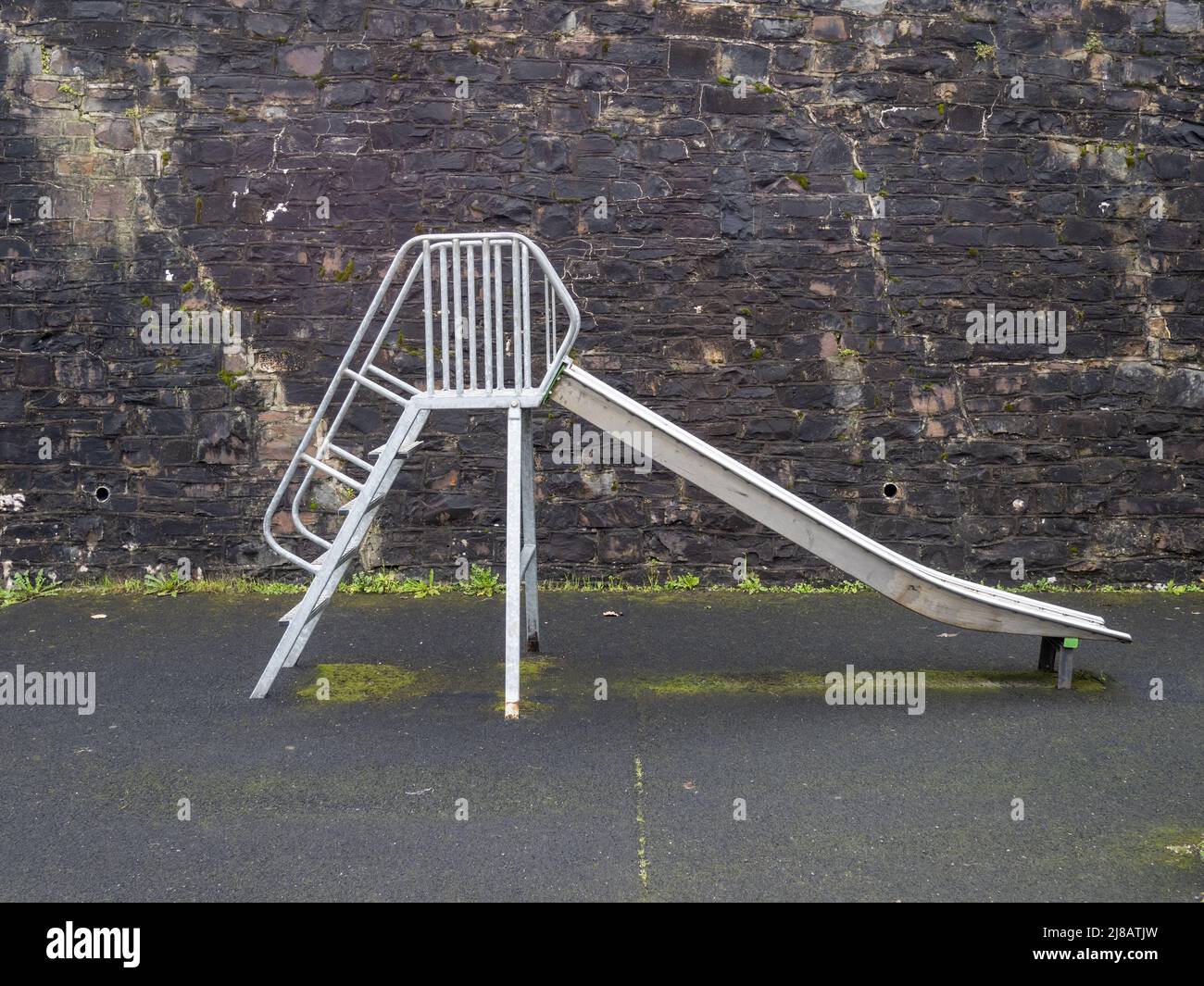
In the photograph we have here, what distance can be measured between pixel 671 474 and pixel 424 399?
104 inches

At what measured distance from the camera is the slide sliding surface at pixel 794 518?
522 centimetres

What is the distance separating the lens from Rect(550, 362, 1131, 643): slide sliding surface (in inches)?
205

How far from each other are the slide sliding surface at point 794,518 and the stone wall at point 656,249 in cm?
221

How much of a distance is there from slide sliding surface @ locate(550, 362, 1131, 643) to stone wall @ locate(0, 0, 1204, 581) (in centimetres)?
221

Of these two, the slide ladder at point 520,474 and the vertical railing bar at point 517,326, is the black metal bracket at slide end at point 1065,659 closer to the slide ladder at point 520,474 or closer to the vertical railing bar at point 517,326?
the slide ladder at point 520,474

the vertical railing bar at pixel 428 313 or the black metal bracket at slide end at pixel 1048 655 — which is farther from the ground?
the vertical railing bar at pixel 428 313

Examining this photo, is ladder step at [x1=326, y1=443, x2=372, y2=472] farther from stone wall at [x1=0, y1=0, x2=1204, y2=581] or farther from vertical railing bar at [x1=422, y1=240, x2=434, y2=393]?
stone wall at [x1=0, y1=0, x2=1204, y2=581]

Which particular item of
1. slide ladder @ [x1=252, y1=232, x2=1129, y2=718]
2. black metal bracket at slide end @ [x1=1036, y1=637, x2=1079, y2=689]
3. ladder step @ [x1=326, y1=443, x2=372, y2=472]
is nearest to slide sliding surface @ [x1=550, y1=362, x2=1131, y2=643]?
slide ladder @ [x1=252, y1=232, x2=1129, y2=718]

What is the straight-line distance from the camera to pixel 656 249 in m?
7.39

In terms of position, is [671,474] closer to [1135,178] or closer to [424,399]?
[424,399]

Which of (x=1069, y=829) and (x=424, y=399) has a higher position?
(x=424, y=399)

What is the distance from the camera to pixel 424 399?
5172 mm

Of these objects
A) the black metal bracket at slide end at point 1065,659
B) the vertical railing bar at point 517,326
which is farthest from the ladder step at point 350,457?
the black metal bracket at slide end at point 1065,659

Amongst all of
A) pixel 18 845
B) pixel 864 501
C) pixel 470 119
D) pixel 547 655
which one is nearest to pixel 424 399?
pixel 547 655
